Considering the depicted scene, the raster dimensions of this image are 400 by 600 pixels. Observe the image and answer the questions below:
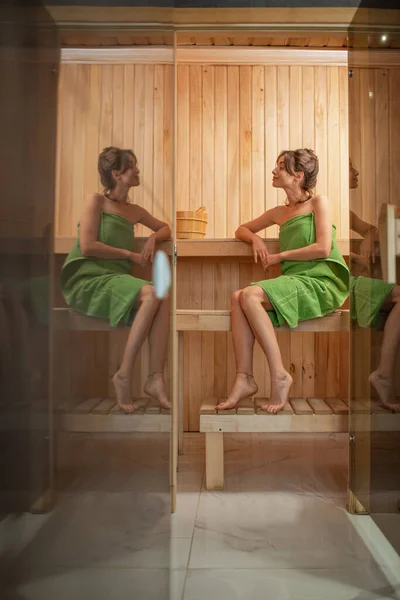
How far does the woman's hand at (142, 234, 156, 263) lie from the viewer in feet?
1.49

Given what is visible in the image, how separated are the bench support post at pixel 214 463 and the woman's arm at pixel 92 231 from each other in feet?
4.56

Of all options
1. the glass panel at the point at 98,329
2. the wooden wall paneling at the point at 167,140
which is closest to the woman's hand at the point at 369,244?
the wooden wall paneling at the point at 167,140

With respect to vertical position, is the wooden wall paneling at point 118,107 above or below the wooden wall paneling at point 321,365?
above

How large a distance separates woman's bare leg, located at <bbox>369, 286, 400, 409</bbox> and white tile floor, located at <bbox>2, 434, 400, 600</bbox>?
0.25m

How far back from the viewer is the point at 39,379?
309 mm

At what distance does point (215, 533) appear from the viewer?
1.27 meters

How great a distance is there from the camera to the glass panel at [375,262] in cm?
83

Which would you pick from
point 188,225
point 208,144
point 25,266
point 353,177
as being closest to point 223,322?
point 188,225

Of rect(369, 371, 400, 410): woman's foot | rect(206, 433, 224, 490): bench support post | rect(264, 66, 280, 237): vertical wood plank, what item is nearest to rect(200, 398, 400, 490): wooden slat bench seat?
rect(206, 433, 224, 490): bench support post

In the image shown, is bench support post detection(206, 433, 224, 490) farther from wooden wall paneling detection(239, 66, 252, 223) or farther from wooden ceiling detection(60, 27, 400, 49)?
wooden wall paneling detection(239, 66, 252, 223)

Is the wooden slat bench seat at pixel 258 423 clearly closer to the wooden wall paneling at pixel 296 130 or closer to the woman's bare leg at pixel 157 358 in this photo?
the wooden wall paneling at pixel 296 130

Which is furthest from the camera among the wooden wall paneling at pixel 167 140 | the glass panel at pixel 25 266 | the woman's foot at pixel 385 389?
the woman's foot at pixel 385 389

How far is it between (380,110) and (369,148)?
13 centimetres

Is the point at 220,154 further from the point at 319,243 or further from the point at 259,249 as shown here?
the point at 319,243
